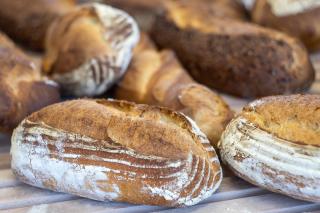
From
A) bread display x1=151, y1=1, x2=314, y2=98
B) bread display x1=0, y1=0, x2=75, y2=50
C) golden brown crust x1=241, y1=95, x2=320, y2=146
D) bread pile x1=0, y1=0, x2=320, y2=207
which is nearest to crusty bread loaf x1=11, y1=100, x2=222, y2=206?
bread pile x1=0, y1=0, x2=320, y2=207

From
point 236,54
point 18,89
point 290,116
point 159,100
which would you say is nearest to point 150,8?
point 236,54

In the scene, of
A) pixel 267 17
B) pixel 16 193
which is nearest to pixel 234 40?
pixel 267 17

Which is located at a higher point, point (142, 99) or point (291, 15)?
point (291, 15)

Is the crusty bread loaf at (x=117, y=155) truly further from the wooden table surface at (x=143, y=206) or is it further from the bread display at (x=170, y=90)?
the bread display at (x=170, y=90)

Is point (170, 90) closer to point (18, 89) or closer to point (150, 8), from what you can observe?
point (18, 89)

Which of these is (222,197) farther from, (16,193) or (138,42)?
(138,42)

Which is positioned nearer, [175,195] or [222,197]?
[175,195]

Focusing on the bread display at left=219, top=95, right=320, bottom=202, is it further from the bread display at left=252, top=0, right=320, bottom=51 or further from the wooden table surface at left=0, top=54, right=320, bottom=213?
the bread display at left=252, top=0, right=320, bottom=51
